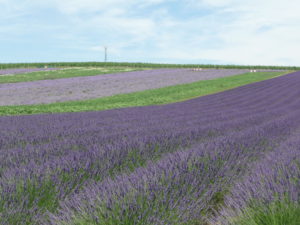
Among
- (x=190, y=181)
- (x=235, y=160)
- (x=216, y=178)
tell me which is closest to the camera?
(x=190, y=181)

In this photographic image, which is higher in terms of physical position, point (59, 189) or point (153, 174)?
point (153, 174)

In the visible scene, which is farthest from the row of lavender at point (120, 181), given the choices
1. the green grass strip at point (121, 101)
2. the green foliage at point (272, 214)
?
the green grass strip at point (121, 101)

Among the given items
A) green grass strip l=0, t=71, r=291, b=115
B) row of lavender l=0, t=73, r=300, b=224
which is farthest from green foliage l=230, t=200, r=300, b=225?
green grass strip l=0, t=71, r=291, b=115

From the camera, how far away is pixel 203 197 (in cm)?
249

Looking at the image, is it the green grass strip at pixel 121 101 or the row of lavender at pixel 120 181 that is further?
the green grass strip at pixel 121 101

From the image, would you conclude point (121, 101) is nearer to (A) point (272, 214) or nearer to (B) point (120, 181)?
(B) point (120, 181)

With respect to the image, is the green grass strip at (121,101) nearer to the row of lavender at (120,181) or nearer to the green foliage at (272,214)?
the row of lavender at (120,181)

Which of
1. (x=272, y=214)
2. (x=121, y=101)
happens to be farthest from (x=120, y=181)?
(x=121, y=101)

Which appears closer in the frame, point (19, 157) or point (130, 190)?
point (130, 190)

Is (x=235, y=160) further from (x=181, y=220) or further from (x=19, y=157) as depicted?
(x=19, y=157)

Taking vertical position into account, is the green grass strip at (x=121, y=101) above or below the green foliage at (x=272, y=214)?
Result: below

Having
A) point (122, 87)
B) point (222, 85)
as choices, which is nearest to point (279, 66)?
point (222, 85)

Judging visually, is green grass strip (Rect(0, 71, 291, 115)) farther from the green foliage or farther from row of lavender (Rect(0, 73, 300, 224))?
the green foliage

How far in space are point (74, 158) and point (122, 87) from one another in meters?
21.9
